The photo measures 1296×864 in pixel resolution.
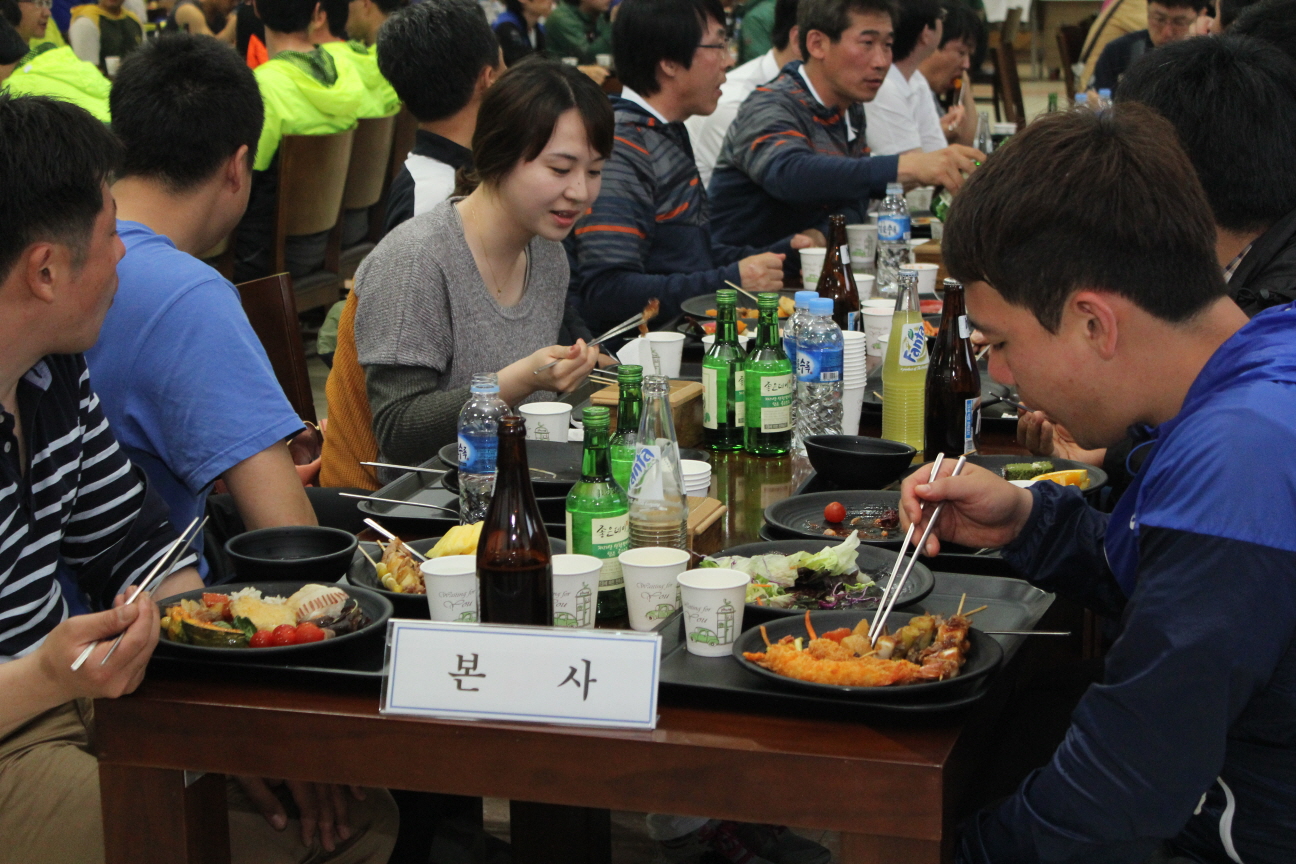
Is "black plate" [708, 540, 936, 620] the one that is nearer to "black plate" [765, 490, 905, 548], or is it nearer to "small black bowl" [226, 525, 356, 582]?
"black plate" [765, 490, 905, 548]

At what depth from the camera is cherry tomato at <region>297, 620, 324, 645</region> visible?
4.16 feet

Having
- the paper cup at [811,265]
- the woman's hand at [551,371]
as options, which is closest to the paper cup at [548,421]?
the woman's hand at [551,371]

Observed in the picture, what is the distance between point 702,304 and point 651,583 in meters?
1.83

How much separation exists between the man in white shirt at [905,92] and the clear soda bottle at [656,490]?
421 cm

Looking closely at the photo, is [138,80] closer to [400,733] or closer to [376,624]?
[376,624]

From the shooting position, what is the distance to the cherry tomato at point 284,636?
4.17 feet

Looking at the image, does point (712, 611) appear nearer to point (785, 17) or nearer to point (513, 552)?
point (513, 552)

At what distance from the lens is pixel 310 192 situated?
4777mm

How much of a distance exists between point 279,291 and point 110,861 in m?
1.61

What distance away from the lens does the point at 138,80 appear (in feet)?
6.53

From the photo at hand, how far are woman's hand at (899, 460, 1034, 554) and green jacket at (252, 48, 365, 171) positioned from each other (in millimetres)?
3760

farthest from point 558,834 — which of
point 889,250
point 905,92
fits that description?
point 905,92

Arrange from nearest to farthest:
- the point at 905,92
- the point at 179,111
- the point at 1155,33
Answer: the point at 179,111
the point at 905,92
the point at 1155,33

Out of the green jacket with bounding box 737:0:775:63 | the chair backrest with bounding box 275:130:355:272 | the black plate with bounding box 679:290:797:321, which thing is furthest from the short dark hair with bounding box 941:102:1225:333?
the green jacket with bounding box 737:0:775:63
